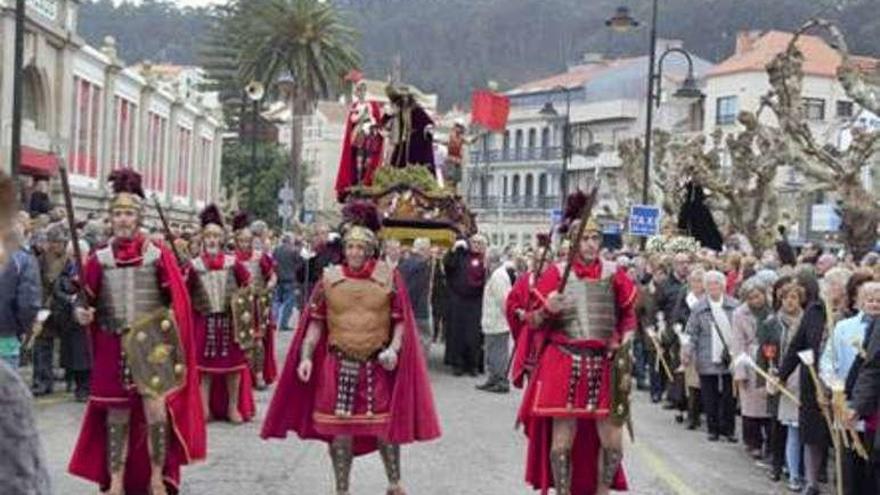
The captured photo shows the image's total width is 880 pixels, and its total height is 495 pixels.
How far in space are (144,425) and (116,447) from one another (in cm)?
26

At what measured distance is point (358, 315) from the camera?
32.0ft

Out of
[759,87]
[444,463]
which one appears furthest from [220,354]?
[759,87]

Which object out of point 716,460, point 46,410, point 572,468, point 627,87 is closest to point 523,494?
point 572,468

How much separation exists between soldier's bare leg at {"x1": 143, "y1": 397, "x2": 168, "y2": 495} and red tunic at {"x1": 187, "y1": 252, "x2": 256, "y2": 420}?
13.7 feet

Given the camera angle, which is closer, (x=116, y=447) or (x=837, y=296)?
(x=116, y=447)

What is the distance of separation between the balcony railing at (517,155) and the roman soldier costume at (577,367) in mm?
82213

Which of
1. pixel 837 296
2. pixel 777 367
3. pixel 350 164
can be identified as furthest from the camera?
pixel 350 164

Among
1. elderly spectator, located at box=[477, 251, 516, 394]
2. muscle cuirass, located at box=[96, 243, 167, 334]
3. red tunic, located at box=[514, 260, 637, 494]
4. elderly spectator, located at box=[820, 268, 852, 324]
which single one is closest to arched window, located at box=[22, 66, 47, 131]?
elderly spectator, located at box=[477, 251, 516, 394]

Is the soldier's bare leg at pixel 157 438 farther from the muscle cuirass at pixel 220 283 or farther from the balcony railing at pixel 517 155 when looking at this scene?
the balcony railing at pixel 517 155

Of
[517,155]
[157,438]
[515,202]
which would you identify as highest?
[517,155]

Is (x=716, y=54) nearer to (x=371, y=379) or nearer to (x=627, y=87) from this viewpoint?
(x=627, y=87)

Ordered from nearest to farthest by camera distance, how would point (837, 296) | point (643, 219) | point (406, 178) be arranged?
point (837, 296) → point (406, 178) → point (643, 219)

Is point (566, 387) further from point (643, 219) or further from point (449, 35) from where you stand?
point (449, 35)

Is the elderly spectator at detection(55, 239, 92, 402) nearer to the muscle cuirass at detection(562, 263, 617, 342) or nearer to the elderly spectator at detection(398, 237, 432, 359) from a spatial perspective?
the elderly spectator at detection(398, 237, 432, 359)
